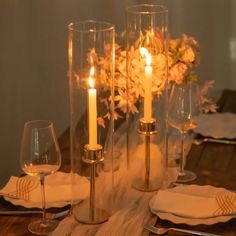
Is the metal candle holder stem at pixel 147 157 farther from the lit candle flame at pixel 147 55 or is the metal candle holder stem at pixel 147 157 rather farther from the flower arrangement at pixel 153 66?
the lit candle flame at pixel 147 55

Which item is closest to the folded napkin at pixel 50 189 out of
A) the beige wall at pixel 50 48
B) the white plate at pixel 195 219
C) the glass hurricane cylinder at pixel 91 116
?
the glass hurricane cylinder at pixel 91 116

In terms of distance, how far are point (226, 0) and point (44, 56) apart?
109 cm

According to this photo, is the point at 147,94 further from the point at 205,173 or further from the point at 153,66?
the point at 205,173

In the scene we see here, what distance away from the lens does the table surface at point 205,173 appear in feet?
4.37

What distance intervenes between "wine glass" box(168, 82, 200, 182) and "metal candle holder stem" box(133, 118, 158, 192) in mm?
102

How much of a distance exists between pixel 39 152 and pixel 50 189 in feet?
0.73

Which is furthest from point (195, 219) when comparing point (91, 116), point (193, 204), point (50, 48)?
point (50, 48)

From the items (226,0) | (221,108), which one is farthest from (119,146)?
(226,0)

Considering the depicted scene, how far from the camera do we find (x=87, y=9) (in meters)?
3.20

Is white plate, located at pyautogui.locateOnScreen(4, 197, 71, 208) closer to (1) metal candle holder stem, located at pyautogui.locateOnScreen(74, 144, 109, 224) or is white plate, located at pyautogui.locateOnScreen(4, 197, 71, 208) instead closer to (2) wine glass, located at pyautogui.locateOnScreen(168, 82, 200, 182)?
(1) metal candle holder stem, located at pyautogui.locateOnScreen(74, 144, 109, 224)

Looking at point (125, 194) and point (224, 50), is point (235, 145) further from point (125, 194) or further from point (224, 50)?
point (224, 50)

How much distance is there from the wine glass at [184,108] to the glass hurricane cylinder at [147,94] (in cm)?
7

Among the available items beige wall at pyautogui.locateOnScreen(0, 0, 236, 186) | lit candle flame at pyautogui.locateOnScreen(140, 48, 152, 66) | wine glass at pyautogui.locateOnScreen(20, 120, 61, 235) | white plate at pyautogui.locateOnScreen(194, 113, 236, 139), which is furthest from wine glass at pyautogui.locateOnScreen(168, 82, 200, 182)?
beige wall at pyautogui.locateOnScreen(0, 0, 236, 186)

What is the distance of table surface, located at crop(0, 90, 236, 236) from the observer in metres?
1.33
